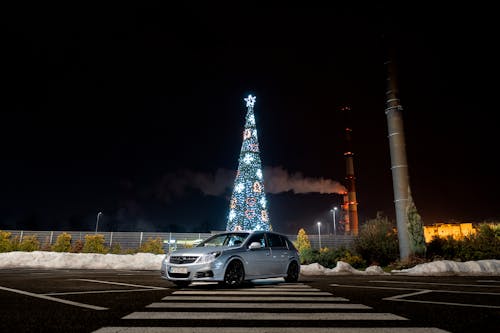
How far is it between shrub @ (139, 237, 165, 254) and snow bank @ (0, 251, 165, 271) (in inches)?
343

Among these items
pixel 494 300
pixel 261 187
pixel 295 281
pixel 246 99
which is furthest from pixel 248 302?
pixel 246 99

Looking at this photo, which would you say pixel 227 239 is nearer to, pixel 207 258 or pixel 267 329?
pixel 207 258

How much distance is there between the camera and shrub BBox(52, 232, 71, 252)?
3341 centimetres

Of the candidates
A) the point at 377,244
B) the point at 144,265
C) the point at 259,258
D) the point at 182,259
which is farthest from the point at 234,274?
the point at 377,244

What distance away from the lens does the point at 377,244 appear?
2584 cm

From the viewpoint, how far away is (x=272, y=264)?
10.5 m

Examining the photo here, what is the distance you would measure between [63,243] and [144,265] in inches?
567

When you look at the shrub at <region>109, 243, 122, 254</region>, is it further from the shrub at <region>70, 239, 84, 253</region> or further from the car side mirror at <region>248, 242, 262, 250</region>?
the car side mirror at <region>248, 242, 262, 250</region>

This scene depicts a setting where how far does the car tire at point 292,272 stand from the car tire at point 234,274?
226cm

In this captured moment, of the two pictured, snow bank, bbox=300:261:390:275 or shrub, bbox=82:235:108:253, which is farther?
shrub, bbox=82:235:108:253

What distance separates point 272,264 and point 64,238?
100 ft

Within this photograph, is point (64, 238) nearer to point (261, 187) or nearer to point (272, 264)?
point (261, 187)

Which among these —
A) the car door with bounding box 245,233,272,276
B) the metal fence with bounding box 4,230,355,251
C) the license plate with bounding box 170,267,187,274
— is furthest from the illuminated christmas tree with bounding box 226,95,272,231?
the license plate with bounding box 170,267,187,274

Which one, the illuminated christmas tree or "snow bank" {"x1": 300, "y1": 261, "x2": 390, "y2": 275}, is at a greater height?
the illuminated christmas tree
